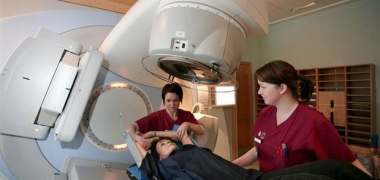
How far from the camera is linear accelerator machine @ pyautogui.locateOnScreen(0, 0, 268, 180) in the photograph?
0.80 m

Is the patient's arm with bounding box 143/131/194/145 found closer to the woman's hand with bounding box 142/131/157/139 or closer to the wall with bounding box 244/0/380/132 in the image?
the woman's hand with bounding box 142/131/157/139

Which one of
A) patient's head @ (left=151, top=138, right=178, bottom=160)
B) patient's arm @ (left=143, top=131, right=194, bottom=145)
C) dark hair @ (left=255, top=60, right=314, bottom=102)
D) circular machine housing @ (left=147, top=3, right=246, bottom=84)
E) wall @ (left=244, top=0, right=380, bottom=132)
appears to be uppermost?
wall @ (left=244, top=0, right=380, bottom=132)

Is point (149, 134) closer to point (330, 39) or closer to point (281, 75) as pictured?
point (281, 75)

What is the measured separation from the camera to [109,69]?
119cm

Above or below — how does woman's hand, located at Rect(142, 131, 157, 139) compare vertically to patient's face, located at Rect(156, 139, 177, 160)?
above

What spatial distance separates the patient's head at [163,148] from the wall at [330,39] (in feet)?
11.3

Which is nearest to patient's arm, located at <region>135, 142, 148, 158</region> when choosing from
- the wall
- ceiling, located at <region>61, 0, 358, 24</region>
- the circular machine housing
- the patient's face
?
the patient's face

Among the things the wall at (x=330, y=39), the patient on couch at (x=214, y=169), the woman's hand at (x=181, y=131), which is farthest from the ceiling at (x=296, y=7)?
the patient on couch at (x=214, y=169)

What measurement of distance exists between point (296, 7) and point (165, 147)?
3445 millimetres

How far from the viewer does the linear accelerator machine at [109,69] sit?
797 millimetres

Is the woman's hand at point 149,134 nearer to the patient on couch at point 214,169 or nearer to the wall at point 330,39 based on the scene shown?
the patient on couch at point 214,169

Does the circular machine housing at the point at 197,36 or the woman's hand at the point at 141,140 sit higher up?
the circular machine housing at the point at 197,36

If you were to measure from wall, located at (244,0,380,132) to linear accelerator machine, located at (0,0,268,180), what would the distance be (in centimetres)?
334

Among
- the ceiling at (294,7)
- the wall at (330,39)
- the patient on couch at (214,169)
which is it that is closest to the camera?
the patient on couch at (214,169)
